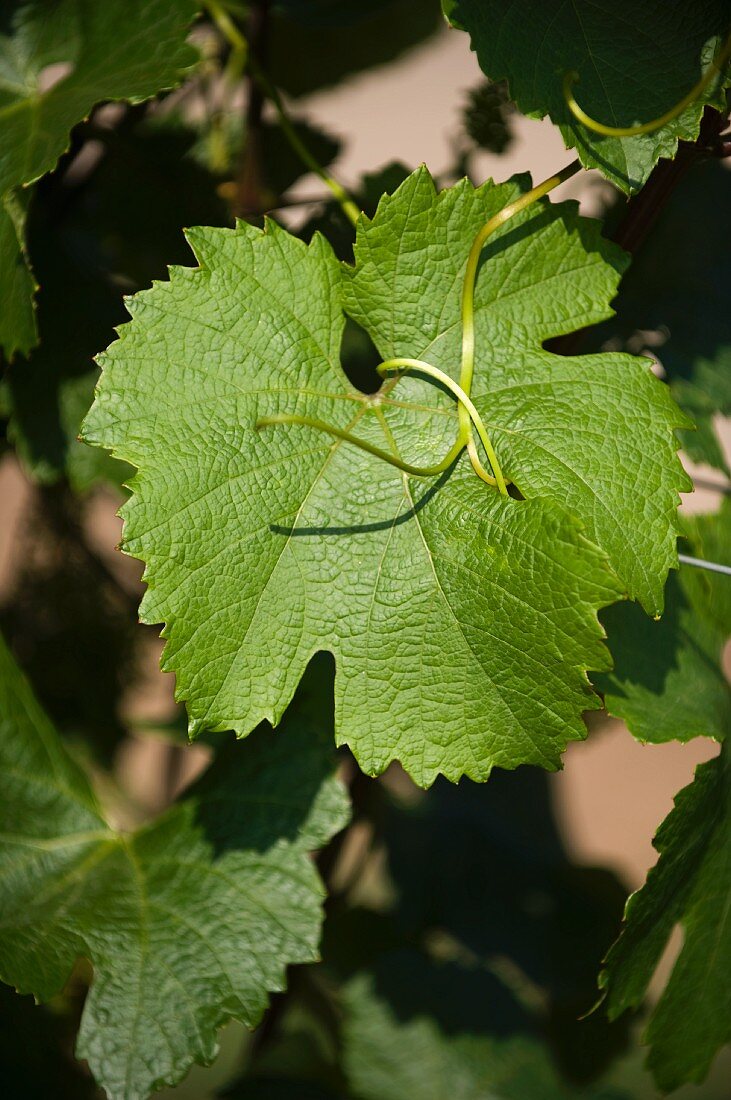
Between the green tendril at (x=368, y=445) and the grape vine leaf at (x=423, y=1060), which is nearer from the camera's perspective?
the green tendril at (x=368, y=445)

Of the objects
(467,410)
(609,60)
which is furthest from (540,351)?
(609,60)

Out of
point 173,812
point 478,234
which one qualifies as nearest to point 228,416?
point 478,234

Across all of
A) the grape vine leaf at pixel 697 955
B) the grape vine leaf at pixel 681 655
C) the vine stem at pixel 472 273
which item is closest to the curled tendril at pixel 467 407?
the vine stem at pixel 472 273

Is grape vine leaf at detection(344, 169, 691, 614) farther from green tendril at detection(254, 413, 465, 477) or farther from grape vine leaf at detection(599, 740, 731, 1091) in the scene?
grape vine leaf at detection(599, 740, 731, 1091)

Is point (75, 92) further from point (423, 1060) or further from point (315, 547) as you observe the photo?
point (423, 1060)

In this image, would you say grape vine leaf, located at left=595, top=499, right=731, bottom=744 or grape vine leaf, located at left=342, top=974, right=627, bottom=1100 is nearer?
grape vine leaf, located at left=595, top=499, right=731, bottom=744

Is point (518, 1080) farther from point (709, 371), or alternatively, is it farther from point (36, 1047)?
point (709, 371)

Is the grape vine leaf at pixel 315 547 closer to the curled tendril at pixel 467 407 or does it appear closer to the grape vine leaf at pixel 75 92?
the curled tendril at pixel 467 407

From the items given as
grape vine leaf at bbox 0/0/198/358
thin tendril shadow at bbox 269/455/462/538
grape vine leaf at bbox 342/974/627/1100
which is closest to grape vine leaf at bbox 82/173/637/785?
thin tendril shadow at bbox 269/455/462/538
